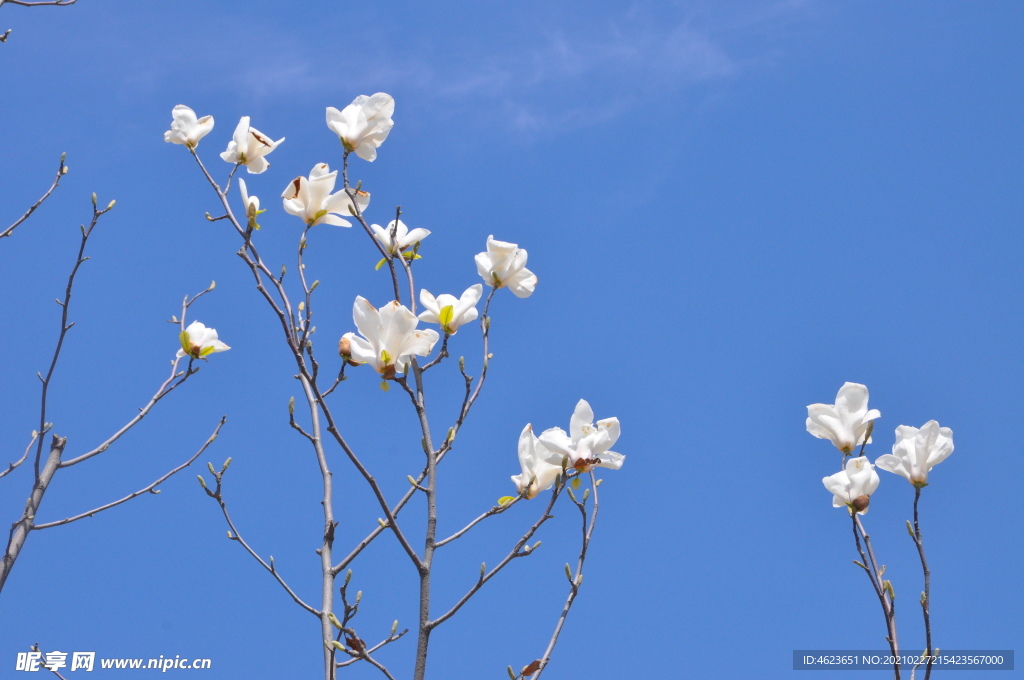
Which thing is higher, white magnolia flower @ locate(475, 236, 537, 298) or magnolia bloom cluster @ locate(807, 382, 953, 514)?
white magnolia flower @ locate(475, 236, 537, 298)

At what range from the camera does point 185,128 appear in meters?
2.64

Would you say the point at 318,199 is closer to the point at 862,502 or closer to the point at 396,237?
the point at 396,237

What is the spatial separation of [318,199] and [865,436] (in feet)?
5.32

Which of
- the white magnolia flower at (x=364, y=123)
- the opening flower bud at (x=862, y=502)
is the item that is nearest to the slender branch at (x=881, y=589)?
the opening flower bud at (x=862, y=502)

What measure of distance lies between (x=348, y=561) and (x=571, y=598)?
576 millimetres

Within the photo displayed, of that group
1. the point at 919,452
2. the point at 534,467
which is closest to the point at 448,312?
the point at 534,467

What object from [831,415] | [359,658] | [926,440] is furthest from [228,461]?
[926,440]

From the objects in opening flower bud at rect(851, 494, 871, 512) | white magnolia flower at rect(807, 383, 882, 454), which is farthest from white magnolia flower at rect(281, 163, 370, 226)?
opening flower bud at rect(851, 494, 871, 512)

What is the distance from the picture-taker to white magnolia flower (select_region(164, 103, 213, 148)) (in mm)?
2629

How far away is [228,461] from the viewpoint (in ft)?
8.09

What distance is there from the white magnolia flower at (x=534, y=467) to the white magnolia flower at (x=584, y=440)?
0.03 metres

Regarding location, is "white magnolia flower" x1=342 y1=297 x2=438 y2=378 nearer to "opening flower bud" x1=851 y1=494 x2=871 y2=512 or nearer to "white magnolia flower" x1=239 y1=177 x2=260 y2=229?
"white magnolia flower" x1=239 y1=177 x2=260 y2=229

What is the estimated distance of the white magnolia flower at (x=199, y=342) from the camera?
2799 mm

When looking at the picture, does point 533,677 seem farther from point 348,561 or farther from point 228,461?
point 228,461
